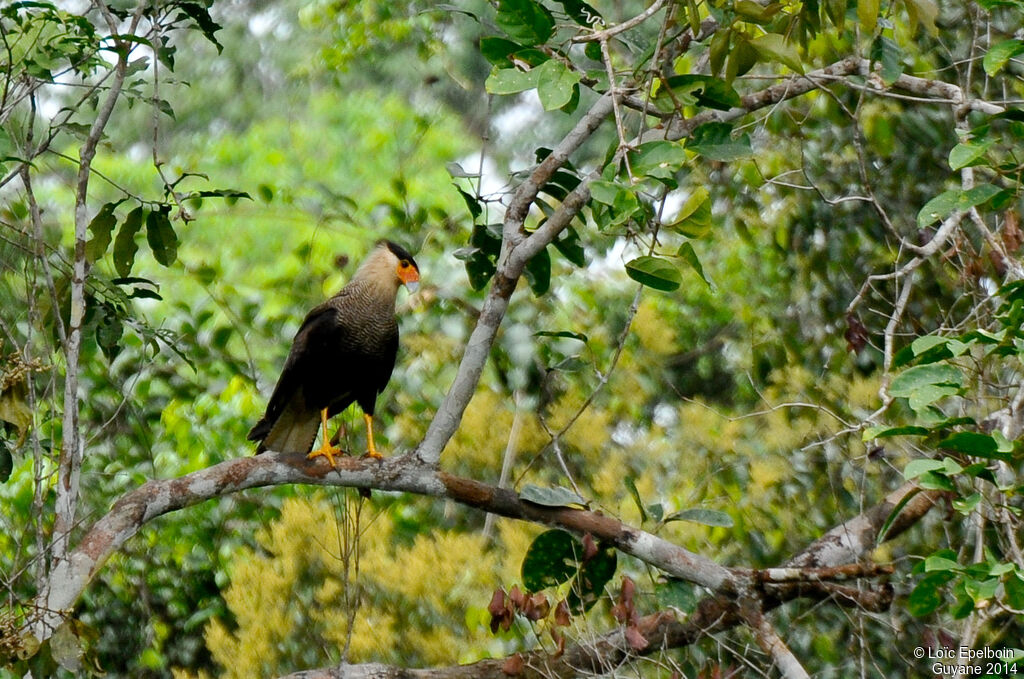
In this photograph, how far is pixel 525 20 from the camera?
2277mm

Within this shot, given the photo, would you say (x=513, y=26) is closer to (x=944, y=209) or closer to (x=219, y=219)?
(x=944, y=209)

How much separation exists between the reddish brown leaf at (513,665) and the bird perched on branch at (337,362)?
904 millimetres

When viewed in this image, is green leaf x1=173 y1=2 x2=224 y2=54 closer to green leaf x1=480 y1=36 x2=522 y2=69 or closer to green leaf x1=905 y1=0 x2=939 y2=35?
green leaf x1=480 y1=36 x2=522 y2=69

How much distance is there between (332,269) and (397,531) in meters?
1.07

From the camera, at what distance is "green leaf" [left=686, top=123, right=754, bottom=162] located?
2.44 metres

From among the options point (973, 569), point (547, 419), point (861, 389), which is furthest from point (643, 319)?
point (973, 569)

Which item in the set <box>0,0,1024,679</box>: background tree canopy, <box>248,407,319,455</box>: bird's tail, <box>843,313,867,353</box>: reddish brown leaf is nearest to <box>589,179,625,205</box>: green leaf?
<box>0,0,1024,679</box>: background tree canopy

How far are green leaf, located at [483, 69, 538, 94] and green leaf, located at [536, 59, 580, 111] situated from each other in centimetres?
1

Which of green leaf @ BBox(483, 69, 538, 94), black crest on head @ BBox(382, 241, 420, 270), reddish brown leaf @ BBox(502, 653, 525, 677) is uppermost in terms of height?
green leaf @ BBox(483, 69, 538, 94)

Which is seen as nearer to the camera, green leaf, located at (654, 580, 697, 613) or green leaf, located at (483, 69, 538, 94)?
green leaf, located at (483, 69, 538, 94)

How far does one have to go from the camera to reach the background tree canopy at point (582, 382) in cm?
242

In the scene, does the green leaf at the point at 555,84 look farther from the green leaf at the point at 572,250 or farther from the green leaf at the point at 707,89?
the green leaf at the point at 572,250

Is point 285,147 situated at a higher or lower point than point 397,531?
higher

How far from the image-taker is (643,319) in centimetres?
443
